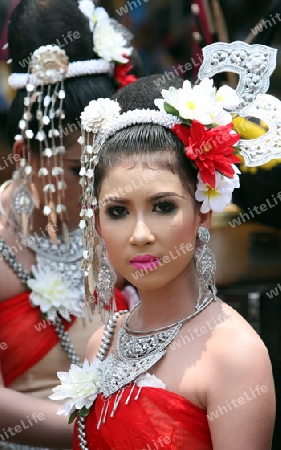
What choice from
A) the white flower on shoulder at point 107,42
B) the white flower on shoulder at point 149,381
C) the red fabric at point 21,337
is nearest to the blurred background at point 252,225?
the white flower on shoulder at point 107,42

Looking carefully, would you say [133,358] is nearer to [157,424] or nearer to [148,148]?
[157,424]

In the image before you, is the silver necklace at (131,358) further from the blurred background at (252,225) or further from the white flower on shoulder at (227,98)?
the blurred background at (252,225)

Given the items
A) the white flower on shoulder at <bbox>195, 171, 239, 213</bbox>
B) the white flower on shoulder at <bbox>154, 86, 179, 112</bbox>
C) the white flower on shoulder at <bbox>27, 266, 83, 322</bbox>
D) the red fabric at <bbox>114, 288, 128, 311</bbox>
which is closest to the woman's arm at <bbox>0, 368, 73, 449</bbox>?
the white flower on shoulder at <bbox>27, 266, 83, 322</bbox>

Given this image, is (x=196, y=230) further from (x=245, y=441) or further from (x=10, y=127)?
(x=10, y=127)

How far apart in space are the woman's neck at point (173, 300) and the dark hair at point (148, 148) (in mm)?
209

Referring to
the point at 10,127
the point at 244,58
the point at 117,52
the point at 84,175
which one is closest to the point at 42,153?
the point at 10,127

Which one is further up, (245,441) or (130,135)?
(130,135)

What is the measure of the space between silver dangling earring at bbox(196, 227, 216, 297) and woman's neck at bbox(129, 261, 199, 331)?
0.04 m

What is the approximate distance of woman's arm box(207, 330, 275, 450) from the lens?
1.63 metres

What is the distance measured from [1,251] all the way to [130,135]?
0.93 metres

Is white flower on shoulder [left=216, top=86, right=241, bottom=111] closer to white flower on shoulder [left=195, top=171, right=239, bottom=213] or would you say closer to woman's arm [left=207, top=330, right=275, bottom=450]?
white flower on shoulder [left=195, top=171, right=239, bottom=213]

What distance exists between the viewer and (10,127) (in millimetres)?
2695

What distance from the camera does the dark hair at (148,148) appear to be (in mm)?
1769

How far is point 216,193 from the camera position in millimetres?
1786
